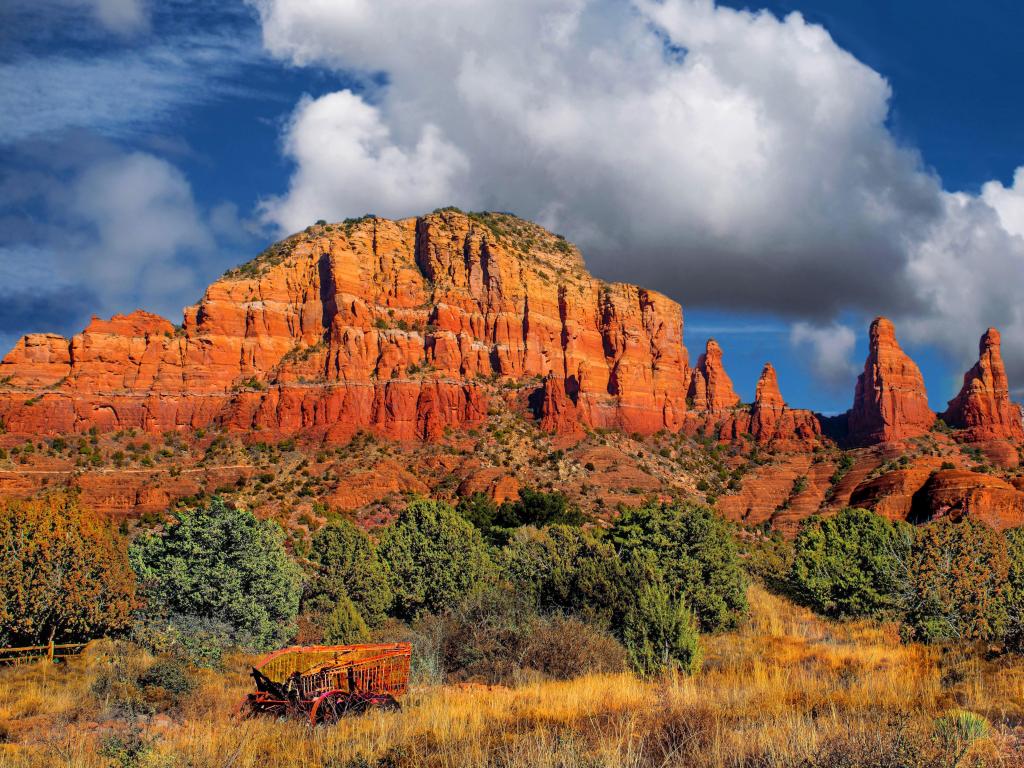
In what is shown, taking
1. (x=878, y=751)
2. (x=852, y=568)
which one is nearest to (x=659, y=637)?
(x=878, y=751)

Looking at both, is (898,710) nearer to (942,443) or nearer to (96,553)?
(96,553)

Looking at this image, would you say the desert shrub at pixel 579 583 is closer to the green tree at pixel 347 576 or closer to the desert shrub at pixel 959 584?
the green tree at pixel 347 576

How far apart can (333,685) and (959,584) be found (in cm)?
1515

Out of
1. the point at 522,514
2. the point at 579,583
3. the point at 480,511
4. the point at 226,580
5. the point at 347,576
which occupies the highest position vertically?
the point at 480,511

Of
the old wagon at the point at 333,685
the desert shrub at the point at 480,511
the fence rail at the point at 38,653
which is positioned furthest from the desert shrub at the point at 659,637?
the desert shrub at the point at 480,511

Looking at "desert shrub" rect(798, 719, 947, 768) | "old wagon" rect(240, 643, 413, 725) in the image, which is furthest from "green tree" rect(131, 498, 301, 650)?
"desert shrub" rect(798, 719, 947, 768)

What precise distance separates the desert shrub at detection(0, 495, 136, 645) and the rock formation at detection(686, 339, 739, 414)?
364 ft

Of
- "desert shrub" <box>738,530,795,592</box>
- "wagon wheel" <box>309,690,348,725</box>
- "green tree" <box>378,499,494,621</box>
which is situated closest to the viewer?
"wagon wheel" <box>309,690,348,725</box>

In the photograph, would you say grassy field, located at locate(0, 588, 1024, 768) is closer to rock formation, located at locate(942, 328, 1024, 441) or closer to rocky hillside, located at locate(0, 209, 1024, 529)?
rocky hillside, located at locate(0, 209, 1024, 529)

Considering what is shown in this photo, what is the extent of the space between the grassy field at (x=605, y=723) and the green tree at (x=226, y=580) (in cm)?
704

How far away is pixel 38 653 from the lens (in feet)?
76.1

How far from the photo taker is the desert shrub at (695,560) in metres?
27.2

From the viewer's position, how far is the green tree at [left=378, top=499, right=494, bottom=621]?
105ft

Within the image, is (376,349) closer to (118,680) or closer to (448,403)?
(448,403)
